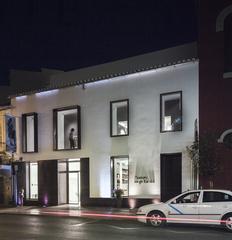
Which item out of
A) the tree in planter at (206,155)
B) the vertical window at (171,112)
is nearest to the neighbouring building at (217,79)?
the tree in planter at (206,155)

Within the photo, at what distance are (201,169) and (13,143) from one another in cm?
1461

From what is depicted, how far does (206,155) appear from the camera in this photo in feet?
74.0

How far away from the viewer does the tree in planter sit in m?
22.6

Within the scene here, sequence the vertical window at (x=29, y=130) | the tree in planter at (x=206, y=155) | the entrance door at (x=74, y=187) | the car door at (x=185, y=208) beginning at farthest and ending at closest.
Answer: the vertical window at (x=29, y=130) < the entrance door at (x=74, y=187) < the tree in planter at (x=206, y=155) < the car door at (x=185, y=208)

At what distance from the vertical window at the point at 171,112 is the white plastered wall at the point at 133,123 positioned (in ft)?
0.77

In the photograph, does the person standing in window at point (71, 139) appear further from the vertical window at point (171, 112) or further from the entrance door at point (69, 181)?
the vertical window at point (171, 112)

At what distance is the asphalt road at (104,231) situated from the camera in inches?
600

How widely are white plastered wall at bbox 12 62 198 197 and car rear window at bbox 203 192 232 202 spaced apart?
7.01 metres

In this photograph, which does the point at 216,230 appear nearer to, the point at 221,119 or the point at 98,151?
the point at 221,119

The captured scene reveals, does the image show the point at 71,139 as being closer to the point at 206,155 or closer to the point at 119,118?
the point at 119,118

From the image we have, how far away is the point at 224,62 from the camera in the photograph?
23.9 metres

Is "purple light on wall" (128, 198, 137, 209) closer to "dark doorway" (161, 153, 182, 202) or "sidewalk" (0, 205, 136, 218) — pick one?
"sidewalk" (0, 205, 136, 218)

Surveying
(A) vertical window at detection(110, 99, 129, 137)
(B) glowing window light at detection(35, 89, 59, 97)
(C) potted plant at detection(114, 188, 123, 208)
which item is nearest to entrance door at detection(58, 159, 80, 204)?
(A) vertical window at detection(110, 99, 129, 137)

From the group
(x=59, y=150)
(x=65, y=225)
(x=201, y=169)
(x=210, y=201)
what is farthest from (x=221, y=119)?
(x=59, y=150)
